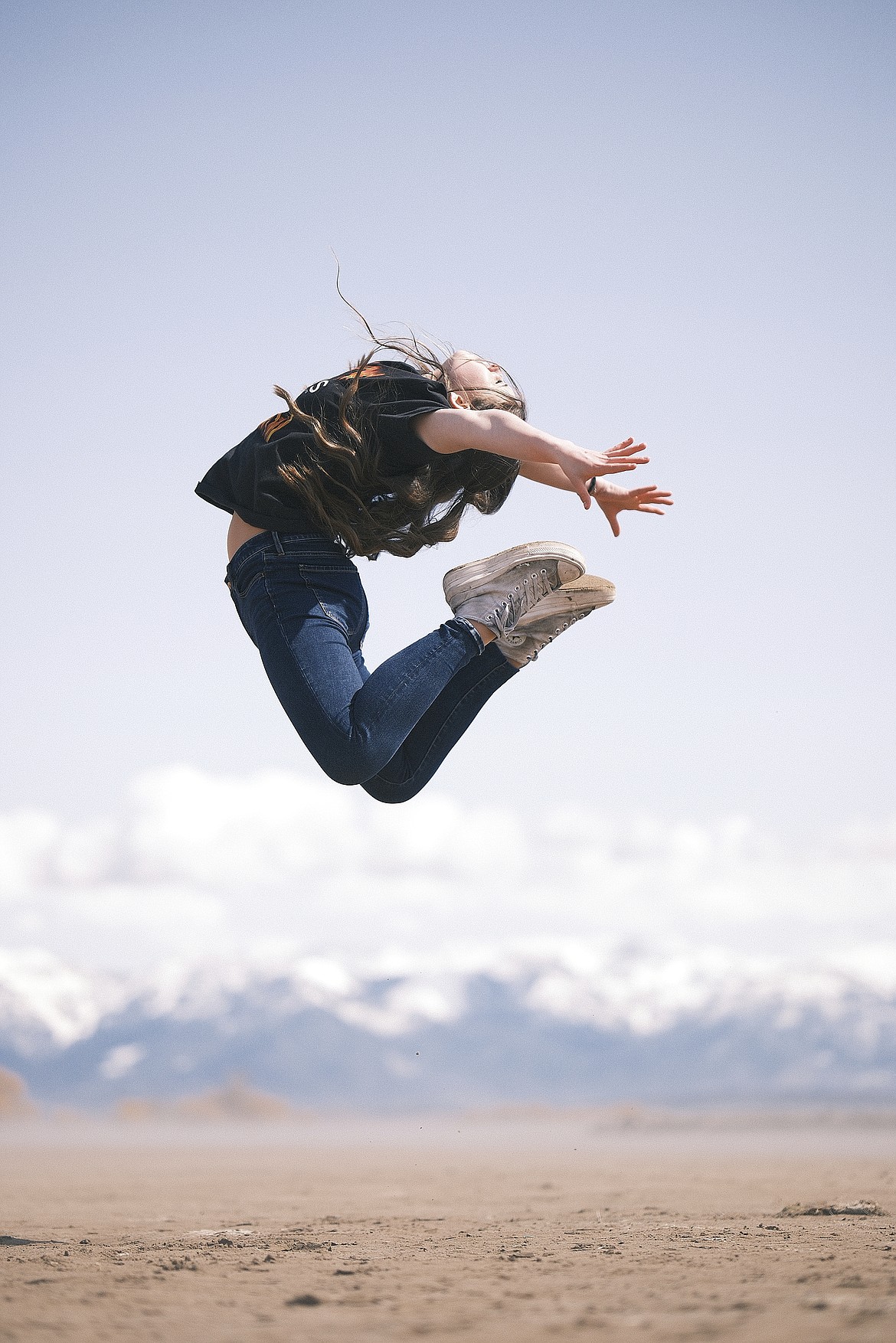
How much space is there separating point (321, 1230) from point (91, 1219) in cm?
179

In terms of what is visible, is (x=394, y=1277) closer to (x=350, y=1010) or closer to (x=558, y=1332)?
(x=558, y=1332)

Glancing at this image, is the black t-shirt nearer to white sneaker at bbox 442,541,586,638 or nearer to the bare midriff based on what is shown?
the bare midriff

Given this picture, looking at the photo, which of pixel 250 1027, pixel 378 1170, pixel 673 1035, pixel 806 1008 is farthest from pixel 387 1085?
pixel 378 1170

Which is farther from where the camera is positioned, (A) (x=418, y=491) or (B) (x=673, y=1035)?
(B) (x=673, y=1035)

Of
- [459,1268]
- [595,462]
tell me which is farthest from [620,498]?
[459,1268]

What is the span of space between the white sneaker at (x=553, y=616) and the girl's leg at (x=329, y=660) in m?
0.24

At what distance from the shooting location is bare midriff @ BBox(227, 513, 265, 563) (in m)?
4.14

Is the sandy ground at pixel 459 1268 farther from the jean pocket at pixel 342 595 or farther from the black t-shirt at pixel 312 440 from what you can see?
the black t-shirt at pixel 312 440

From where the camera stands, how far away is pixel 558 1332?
2.44 meters

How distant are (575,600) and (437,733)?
0.74m

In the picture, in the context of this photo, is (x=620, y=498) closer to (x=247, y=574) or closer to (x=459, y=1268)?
(x=247, y=574)

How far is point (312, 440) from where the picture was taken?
12.8ft

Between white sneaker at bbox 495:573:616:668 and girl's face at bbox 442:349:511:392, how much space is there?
2.56 ft

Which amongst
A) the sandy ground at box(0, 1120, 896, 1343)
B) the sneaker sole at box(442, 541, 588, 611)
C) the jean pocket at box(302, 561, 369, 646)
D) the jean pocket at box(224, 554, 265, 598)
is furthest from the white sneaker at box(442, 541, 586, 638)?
the sandy ground at box(0, 1120, 896, 1343)
